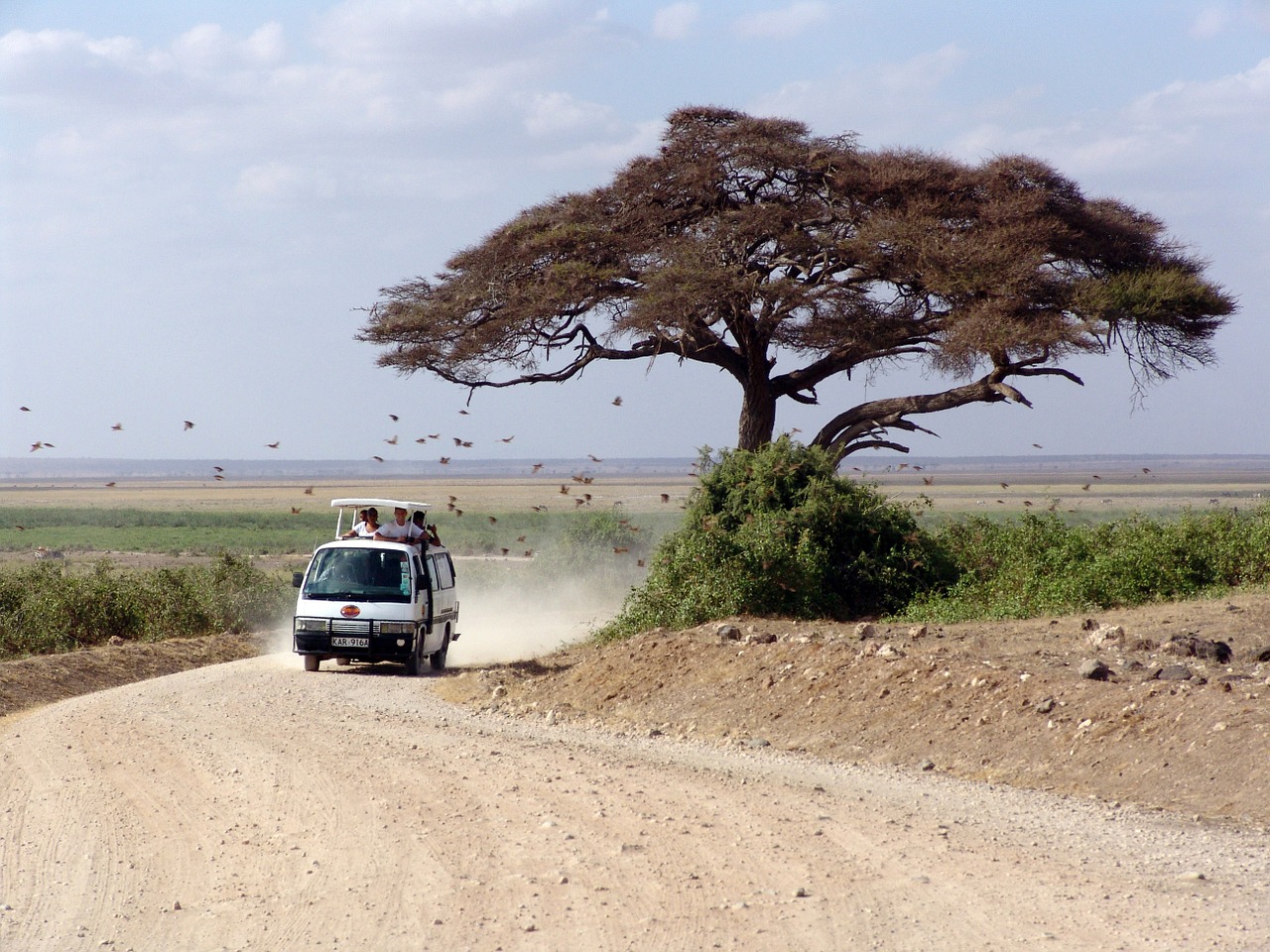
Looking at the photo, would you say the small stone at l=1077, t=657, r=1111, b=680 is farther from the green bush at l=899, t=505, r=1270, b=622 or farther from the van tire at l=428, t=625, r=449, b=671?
the van tire at l=428, t=625, r=449, b=671

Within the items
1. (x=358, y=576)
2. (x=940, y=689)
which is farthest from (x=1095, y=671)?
(x=358, y=576)

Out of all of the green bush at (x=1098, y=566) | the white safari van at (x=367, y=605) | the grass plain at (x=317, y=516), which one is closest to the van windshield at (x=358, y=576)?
the white safari van at (x=367, y=605)

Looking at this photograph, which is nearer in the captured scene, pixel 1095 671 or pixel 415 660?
pixel 1095 671

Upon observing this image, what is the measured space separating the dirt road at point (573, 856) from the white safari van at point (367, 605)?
212 inches

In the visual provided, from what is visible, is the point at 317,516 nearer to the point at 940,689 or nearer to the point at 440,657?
the point at 440,657

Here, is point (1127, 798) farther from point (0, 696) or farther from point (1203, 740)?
point (0, 696)

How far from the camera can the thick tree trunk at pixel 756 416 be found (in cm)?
2341

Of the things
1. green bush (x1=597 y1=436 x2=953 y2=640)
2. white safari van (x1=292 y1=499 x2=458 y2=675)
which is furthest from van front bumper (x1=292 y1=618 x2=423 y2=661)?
green bush (x1=597 y1=436 x2=953 y2=640)

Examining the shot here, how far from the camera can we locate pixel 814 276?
75.5 feet

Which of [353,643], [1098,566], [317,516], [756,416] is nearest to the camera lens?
[1098,566]

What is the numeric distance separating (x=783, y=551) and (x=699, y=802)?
8.00 meters

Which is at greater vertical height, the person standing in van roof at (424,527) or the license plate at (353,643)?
the person standing in van roof at (424,527)

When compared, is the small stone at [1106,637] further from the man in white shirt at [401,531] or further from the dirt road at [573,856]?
the man in white shirt at [401,531]

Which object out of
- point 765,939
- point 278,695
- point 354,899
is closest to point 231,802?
point 354,899
